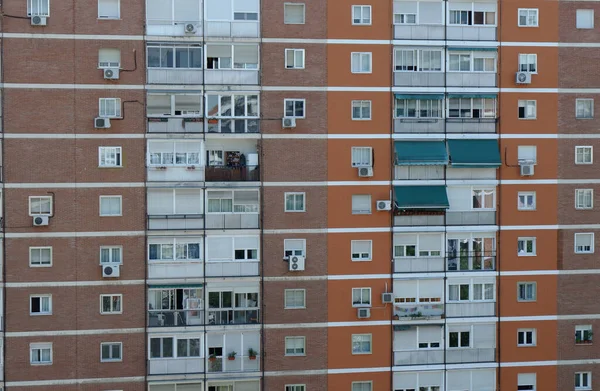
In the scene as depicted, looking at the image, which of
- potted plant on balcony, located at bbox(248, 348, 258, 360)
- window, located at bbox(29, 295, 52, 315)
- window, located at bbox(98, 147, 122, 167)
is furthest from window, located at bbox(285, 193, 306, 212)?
window, located at bbox(29, 295, 52, 315)

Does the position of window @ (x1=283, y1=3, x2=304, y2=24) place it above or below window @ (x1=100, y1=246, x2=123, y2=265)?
above

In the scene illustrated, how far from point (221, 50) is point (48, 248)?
27.7ft

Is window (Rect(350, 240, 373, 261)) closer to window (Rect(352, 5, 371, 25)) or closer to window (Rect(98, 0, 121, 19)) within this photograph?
window (Rect(352, 5, 371, 25))

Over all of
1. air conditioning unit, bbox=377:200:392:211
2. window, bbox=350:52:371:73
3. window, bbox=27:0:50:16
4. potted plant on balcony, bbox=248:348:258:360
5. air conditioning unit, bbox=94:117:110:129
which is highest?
window, bbox=27:0:50:16

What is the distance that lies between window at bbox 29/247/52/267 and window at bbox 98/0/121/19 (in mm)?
7629

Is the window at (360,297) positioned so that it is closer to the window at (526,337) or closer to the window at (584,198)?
the window at (526,337)

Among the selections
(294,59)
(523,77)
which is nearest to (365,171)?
(294,59)

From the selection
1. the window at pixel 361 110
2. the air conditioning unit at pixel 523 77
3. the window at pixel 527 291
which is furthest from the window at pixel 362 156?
the window at pixel 527 291

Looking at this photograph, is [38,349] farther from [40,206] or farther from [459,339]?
[459,339]

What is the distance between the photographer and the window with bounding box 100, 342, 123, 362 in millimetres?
23469

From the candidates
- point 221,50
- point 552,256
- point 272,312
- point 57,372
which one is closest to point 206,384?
point 272,312

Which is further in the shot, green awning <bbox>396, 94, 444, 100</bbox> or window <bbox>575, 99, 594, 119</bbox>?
window <bbox>575, 99, 594, 119</bbox>

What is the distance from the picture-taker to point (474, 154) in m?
24.4

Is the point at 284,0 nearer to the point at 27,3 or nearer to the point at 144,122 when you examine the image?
the point at 144,122
